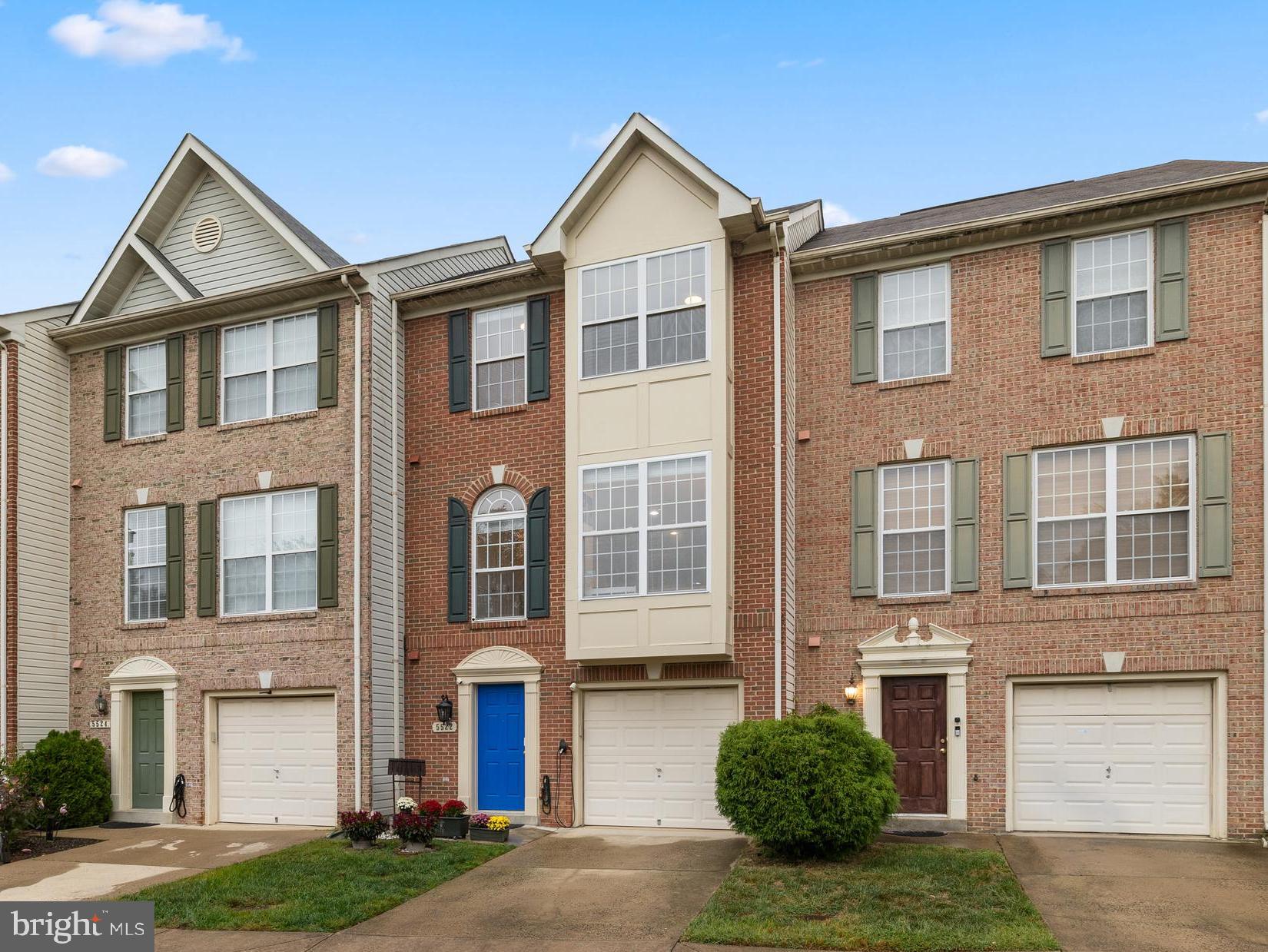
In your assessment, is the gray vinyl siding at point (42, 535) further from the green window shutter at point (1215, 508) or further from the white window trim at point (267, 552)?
the green window shutter at point (1215, 508)

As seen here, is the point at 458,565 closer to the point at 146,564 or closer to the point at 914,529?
the point at 146,564

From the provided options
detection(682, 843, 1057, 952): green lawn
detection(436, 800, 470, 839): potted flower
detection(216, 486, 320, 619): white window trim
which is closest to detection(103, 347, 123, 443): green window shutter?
detection(216, 486, 320, 619): white window trim

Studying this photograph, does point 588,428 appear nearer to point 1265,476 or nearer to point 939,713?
point 939,713

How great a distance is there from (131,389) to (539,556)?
795cm

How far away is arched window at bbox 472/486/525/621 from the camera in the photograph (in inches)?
671

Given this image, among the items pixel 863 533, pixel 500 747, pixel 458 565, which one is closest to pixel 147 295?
pixel 458 565

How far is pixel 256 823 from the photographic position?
17.6 metres

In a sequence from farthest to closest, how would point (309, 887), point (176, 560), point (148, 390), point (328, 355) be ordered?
point (148, 390)
point (176, 560)
point (328, 355)
point (309, 887)

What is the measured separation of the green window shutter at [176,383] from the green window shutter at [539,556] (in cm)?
628

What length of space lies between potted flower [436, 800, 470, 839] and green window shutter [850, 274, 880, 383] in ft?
25.5

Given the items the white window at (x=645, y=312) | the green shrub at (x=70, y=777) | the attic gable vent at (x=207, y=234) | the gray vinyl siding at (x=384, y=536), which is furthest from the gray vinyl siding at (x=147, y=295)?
the white window at (x=645, y=312)

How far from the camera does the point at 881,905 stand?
1095cm

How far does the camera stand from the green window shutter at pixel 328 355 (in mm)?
17625

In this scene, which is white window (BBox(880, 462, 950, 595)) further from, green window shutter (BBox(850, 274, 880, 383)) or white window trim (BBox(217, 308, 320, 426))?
white window trim (BBox(217, 308, 320, 426))
